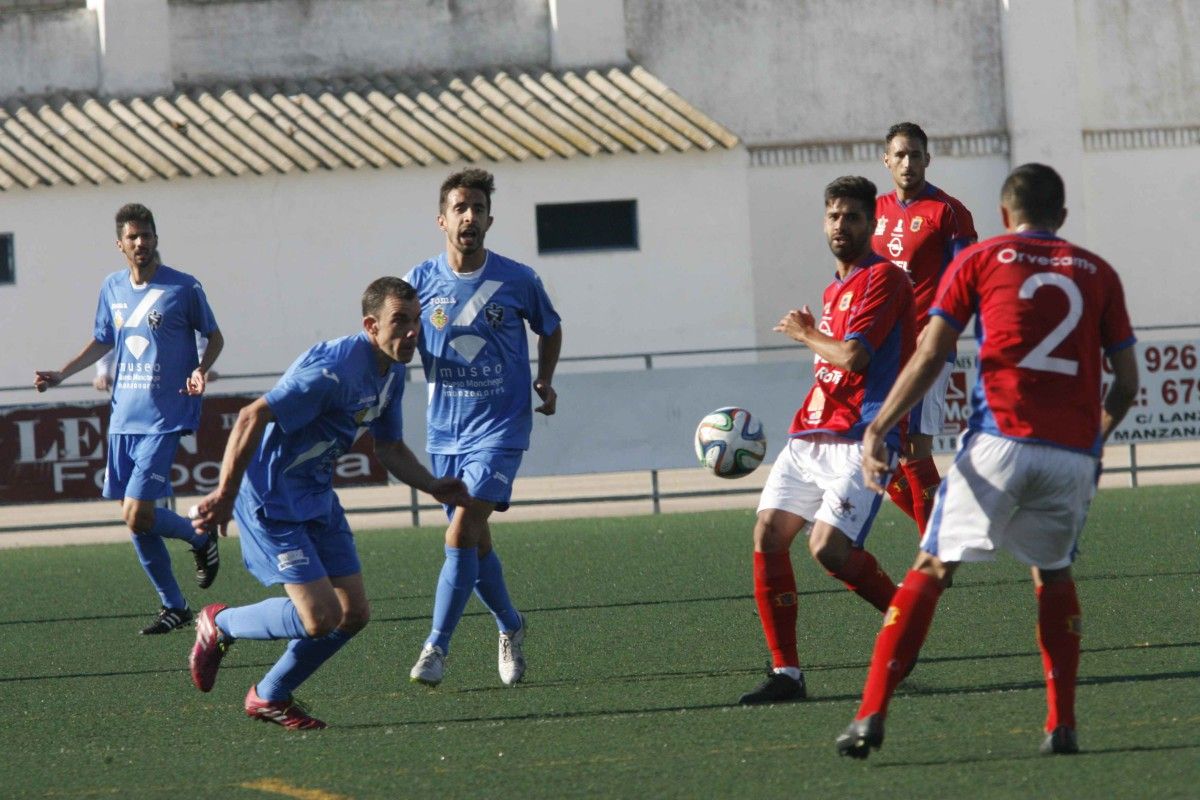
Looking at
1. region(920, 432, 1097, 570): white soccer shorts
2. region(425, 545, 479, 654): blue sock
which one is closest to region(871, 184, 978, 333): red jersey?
region(425, 545, 479, 654): blue sock

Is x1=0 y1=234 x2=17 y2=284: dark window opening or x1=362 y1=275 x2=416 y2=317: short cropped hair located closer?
x1=362 y1=275 x2=416 y2=317: short cropped hair

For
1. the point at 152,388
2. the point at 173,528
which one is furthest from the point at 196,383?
the point at 173,528

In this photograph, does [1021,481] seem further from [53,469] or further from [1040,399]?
[53,469]

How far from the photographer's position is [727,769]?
5383 millimetres

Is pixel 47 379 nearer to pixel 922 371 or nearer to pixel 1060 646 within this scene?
pixel 922 371

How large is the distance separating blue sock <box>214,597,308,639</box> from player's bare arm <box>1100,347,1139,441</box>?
9.16 feet

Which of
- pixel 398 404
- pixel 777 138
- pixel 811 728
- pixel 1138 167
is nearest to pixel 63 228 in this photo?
pixel 777 138

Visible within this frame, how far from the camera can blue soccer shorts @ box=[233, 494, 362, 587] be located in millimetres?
6238

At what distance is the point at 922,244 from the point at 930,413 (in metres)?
0.76

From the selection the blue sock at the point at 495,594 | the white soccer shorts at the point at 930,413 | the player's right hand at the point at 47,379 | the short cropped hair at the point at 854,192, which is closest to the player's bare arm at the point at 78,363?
the player's right hand at the point at 47,379

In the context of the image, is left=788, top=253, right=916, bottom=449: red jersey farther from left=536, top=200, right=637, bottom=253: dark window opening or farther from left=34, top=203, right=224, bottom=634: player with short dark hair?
left=536, top=200, right=637, bottom=253: dark window opening

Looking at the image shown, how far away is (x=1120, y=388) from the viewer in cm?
532

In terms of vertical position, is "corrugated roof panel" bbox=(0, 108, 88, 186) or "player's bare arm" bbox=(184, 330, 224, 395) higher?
"corrugated roof panel" bbox=(0, 108, 88, 186)

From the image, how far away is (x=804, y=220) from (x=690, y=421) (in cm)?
695
